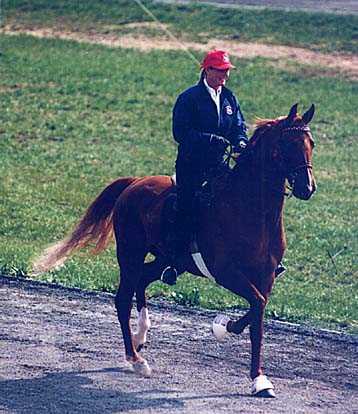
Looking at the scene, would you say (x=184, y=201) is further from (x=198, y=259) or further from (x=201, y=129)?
(x=201, y=129)

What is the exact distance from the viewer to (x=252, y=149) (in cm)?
1043

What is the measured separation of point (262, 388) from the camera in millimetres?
10031

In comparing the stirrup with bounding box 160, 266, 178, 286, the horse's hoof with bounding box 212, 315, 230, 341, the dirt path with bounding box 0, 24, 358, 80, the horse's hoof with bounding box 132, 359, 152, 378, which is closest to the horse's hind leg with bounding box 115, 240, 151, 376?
the stirrup with bounding box 160, 266, 178, 286

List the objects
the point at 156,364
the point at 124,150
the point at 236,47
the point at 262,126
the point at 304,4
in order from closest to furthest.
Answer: the point at 262,126
the point at 156,364
the point at 124,150
the point at 236,47
the point at 304,4

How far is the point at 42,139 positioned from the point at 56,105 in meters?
2.28

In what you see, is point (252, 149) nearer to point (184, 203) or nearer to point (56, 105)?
point (184, 203)

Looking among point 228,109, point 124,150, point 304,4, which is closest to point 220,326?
point 228,109

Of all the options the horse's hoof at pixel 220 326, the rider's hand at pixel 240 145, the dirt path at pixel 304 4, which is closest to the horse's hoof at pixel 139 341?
the horse's hoof at pixel 220 326

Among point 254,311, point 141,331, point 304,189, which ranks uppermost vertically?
point 304,189

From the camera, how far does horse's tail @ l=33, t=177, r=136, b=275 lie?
12.0 meters

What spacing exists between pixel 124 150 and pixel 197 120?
12.4m

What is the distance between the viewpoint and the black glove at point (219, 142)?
10.4m

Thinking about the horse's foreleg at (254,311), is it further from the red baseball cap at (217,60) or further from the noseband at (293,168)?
the red baseball cap at (217,60)

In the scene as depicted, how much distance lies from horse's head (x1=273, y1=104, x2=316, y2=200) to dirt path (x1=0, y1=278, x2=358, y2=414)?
1679 mm
